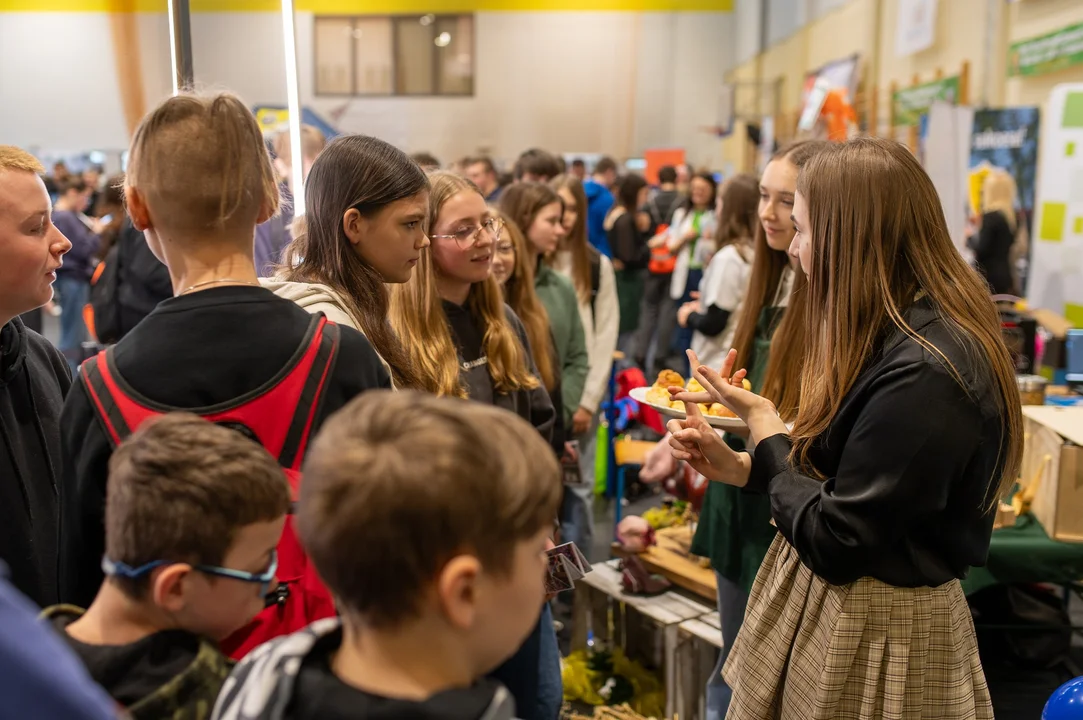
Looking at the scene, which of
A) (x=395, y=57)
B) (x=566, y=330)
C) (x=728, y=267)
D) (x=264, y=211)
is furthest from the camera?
(x=395, y=57)

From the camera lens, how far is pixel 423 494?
32.8 inches

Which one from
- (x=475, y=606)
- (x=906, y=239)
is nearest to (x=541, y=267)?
(x=906, y=239)

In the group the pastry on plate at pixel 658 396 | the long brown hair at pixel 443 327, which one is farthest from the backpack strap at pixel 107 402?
the pastry on plate at pixel 658 396

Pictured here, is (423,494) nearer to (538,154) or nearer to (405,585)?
(405,585)

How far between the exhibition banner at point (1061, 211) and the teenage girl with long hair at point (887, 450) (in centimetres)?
504

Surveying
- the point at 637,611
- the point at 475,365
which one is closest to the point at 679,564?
the point at 637,611

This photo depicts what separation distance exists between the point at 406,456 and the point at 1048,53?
748 centimetres

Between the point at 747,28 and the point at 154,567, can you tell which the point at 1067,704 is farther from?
the point at 747,28

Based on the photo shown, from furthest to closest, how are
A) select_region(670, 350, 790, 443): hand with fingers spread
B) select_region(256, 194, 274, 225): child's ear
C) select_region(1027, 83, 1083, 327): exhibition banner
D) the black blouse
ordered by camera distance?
select_region(1027, 83, 1083, 327): exhibition banner → select_region(670, 350, 790, 443): hand with fingers spread → the black blouse → select_region(256, 194, 274, 225): child's ear

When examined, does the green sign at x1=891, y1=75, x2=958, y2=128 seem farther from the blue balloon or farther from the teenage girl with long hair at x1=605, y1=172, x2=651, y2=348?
the blue balloon

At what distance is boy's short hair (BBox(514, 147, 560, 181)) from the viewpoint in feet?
18.0

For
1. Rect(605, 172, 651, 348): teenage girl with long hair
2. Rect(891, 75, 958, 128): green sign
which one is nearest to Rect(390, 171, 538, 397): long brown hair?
Rect(605, 172, 651, 348): teenage girl with long hair

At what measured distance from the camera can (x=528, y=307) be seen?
3326 mm

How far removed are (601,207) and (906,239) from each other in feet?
20.7
